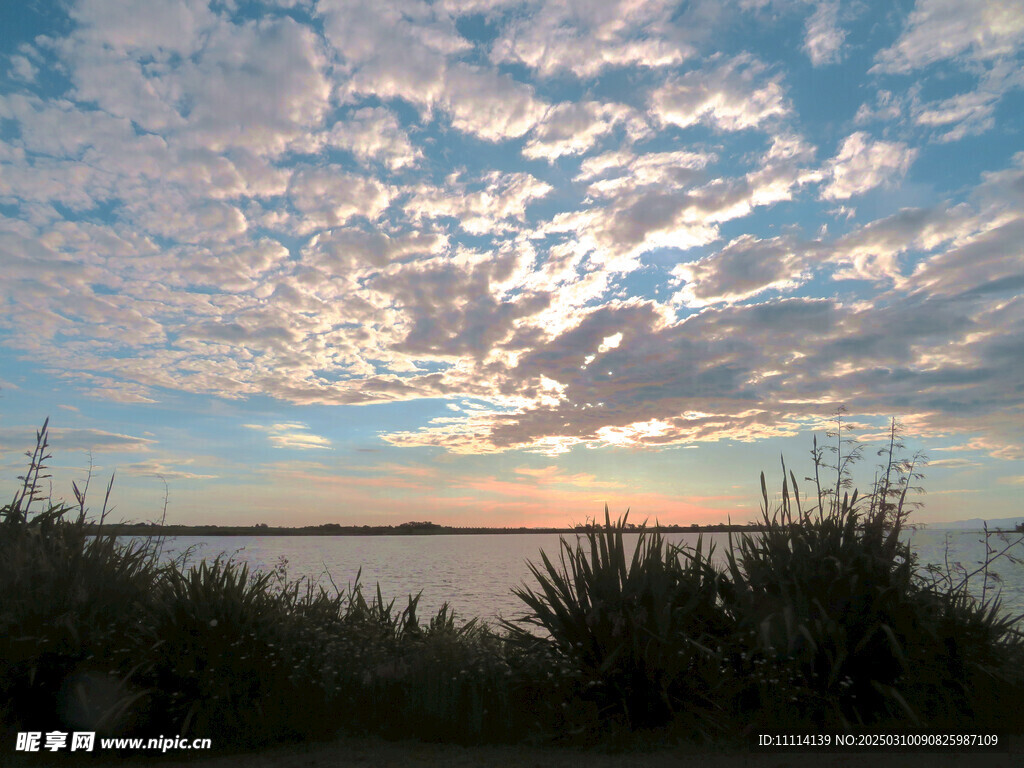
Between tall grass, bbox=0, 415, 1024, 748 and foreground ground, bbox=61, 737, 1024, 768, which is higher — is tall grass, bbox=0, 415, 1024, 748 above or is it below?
above

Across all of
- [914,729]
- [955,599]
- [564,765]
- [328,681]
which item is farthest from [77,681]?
[955,599]

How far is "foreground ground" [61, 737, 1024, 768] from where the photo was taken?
5031 millimetres

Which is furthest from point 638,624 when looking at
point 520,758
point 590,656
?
point 520,758

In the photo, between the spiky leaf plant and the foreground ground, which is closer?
the foreground ground

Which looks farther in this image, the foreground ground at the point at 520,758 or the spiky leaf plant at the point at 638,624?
the spiky leaf plant at the point at 638,624

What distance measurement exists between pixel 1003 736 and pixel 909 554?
62.8 inches

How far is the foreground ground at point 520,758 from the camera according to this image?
16.5ft

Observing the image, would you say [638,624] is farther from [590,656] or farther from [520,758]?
[520,758]

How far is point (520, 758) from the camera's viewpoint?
17.8 feet

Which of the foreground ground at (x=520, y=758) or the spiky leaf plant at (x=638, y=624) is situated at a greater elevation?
the spiky leaf plant at (x=638, y=624)

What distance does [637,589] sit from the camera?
6.41m

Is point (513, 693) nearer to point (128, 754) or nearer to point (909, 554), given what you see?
point (128, 754)

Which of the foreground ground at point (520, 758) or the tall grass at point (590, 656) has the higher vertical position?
the tall grass at point (590, 656)

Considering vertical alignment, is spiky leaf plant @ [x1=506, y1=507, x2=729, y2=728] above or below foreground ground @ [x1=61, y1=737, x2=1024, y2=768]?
above
